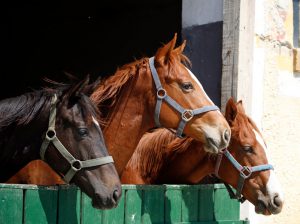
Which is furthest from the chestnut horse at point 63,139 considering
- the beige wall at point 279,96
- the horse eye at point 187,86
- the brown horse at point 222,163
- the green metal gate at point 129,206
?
the beige wall at point 279,96

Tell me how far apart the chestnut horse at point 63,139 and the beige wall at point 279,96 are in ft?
6.96

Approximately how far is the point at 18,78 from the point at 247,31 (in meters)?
5.18

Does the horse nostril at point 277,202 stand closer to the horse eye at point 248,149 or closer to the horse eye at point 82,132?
the horse eye at point 248,149

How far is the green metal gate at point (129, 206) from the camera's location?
2746mm

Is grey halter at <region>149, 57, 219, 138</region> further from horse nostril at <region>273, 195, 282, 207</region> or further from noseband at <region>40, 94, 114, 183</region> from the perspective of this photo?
noseband at <region>40, 94, 114, 183</region>

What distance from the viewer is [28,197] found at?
9.10 feet

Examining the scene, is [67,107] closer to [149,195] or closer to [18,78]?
[149,195]

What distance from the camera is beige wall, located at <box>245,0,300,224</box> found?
4887 millimetres

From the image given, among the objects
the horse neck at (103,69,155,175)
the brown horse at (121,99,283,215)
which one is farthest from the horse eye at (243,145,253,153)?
the horse neck at (103,69,155,175)

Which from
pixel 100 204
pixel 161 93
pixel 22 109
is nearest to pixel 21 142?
pixel 22 109

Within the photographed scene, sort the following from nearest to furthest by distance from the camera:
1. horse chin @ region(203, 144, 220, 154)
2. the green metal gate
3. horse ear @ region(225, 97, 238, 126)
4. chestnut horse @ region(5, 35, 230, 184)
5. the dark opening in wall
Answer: the green metal gate
horse chin @ region(203, 144, 220, 154)
chestnut horse @ region(5, 35, 230, 184)
horse ear @ region(225, 97, 238, 126)
the dark opening in wall

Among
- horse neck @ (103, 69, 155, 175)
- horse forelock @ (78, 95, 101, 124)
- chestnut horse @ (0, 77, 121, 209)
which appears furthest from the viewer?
horse neck @ (103, 69, 155, 175)

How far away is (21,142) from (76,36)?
6.13m

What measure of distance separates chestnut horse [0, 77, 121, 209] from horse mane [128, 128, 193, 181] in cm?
127
